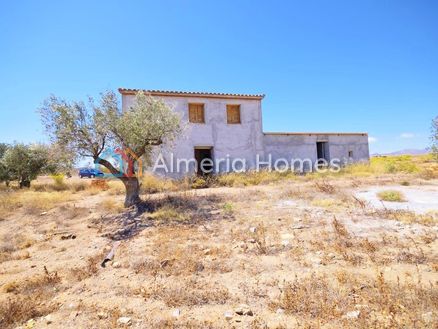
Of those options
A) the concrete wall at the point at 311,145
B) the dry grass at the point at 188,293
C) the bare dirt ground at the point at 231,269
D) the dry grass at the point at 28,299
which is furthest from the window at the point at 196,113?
the dry grass at the point at 188,293

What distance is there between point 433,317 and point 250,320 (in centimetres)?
181

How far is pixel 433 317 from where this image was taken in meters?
2.68

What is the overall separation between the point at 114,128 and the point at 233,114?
853 centimetres

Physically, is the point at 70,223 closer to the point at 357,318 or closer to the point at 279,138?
the point at 357,318

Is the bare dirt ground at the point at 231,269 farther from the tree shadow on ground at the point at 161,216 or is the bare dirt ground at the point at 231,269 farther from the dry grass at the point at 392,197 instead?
the dry grass at the point at 392,197

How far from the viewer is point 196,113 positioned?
50.0 feet

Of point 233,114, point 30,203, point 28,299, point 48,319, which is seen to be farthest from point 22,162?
point 48,319

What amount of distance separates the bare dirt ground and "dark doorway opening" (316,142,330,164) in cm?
1084

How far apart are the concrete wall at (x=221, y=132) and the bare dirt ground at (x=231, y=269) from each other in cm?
703

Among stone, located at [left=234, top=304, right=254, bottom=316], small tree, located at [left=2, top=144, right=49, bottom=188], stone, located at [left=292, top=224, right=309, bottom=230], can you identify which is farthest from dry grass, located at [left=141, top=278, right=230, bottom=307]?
small tree, located at [left=2, top=144, right=49, bottom=188]

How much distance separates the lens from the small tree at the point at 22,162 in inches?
642

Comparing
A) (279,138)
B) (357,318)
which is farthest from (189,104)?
(357,318)

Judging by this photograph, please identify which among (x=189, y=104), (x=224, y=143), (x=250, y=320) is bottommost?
(x=250, y=320)

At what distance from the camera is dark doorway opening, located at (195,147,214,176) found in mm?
15425
